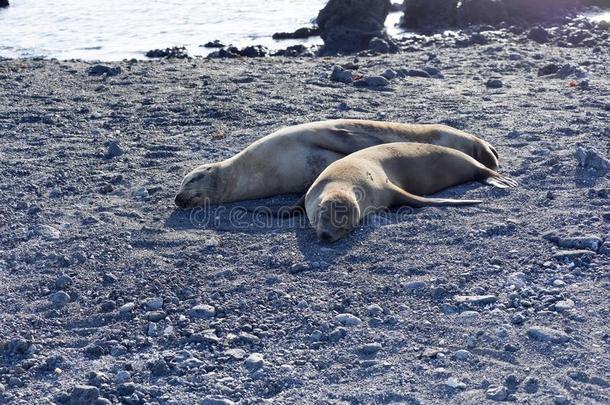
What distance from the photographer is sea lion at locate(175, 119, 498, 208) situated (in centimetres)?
755

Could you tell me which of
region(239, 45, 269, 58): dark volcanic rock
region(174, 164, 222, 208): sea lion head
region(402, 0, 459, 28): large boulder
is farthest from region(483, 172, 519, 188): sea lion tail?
region(402, 0, 459, 28): large boulder

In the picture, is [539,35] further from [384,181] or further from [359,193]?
[359,193]

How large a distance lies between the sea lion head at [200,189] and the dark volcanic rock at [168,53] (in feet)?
27.8

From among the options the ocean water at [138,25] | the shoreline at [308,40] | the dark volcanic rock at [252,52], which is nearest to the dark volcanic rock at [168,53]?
the shoreline at [308,40]

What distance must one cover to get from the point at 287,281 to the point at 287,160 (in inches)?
80.7

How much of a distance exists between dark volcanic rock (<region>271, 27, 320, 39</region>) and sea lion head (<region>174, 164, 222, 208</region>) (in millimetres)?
11694

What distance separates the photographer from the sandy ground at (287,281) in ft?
15.4

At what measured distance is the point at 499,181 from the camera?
7.37m

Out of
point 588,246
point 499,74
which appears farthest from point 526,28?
point 588,246

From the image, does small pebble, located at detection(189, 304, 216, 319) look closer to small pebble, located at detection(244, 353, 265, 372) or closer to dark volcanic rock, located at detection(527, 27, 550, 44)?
small pebble, located at detection(244, 353, 265, 372)

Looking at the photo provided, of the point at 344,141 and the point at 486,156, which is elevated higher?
the point at 344,141

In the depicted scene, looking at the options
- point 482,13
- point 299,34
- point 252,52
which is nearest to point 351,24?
point 252,52

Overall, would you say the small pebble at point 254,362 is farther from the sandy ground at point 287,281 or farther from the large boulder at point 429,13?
the large boulder at point 429,13

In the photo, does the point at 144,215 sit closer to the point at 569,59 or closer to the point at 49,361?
the point at 49,361
